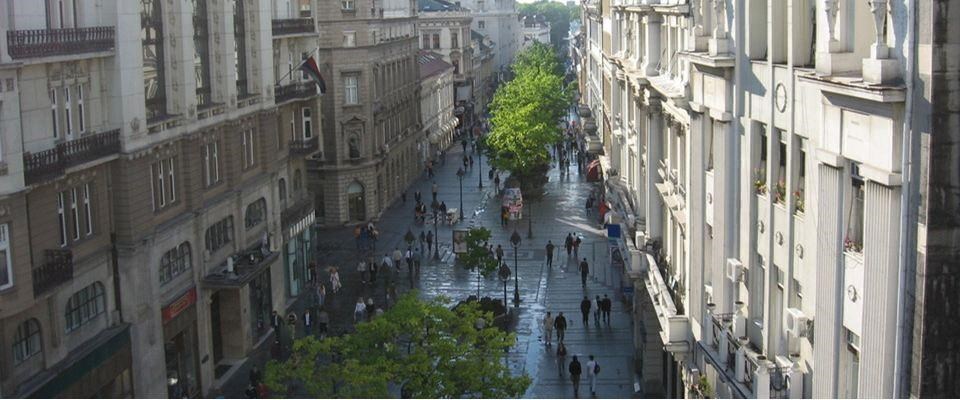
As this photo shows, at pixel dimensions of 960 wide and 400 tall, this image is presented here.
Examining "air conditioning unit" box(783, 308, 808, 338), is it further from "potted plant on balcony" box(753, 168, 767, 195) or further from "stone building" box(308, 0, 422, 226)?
"stone building" box(308, 0, 422, 226)

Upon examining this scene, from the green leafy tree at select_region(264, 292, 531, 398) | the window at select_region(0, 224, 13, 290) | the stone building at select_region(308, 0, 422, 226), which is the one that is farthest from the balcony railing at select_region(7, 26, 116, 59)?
the stone building at select_region(308, 0, 422, 226)

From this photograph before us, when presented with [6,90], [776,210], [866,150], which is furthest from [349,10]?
[866,150]

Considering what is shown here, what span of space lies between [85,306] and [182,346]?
7411 millimetres

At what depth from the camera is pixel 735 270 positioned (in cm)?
2683

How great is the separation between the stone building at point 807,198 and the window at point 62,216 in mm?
16611

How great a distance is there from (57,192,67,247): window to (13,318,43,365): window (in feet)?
9.31

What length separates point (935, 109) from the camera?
1559cm

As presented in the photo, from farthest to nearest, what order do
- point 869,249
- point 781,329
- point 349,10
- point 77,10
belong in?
point 349,10, point 77,10, point 781,329, point 869,249

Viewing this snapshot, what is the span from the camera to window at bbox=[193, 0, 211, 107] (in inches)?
1751

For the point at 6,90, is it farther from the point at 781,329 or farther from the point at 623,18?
the point at 623,18

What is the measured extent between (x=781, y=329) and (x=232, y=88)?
93.9 feet

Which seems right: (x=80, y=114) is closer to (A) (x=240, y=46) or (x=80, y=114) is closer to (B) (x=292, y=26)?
(A) (x=240, y=46)

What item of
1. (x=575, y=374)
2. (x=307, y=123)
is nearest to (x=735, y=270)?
(x=575, y=374)

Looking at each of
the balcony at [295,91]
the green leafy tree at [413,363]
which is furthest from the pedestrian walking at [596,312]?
the green leafy tree at [413,363]
